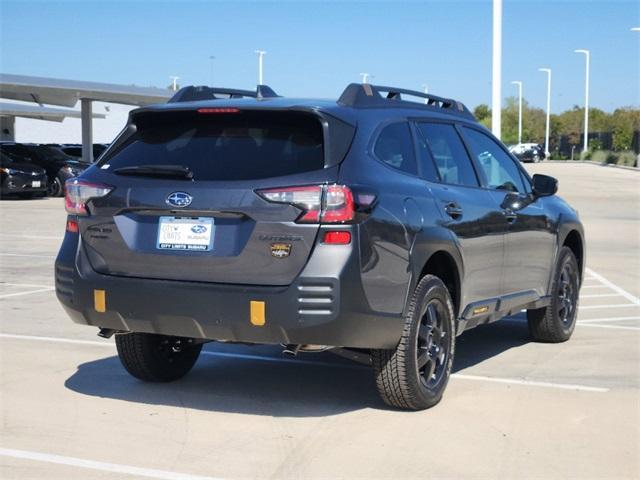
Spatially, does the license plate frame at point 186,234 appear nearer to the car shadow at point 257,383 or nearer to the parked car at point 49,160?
the car shadow at point 257,383

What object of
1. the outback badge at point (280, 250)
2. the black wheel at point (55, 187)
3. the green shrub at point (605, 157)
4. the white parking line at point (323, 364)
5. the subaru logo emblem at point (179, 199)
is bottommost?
the green shrub at point (605, 157)

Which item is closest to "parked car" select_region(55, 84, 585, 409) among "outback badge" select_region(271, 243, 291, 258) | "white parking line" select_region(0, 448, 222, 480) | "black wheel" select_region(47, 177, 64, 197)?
"outback badge" select_region(271, 243, 291, 258)

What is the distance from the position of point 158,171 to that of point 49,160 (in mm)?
28098

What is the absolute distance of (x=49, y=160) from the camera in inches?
1305

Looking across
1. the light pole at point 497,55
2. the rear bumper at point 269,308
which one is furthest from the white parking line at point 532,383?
the light pole at point 497,55

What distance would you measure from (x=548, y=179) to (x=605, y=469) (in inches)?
136

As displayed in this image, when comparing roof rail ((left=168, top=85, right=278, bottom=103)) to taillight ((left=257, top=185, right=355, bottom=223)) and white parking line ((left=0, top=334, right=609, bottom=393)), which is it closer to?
taillight ((left=257, top=185, right=355, bottom=223))

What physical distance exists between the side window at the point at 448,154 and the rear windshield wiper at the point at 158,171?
5.54 ft

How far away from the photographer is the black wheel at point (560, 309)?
8648mm

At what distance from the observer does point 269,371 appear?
25.0 feet

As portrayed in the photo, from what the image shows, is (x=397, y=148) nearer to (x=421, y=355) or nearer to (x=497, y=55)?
(x=421, y=355)

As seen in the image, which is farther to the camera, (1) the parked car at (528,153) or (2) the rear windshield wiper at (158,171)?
(1) the parked car at (528,153)

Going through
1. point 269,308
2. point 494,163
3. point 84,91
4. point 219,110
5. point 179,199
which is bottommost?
point 269,308

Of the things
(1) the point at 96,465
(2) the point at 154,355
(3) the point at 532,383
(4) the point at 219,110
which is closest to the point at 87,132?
(2) the point at 154,355
